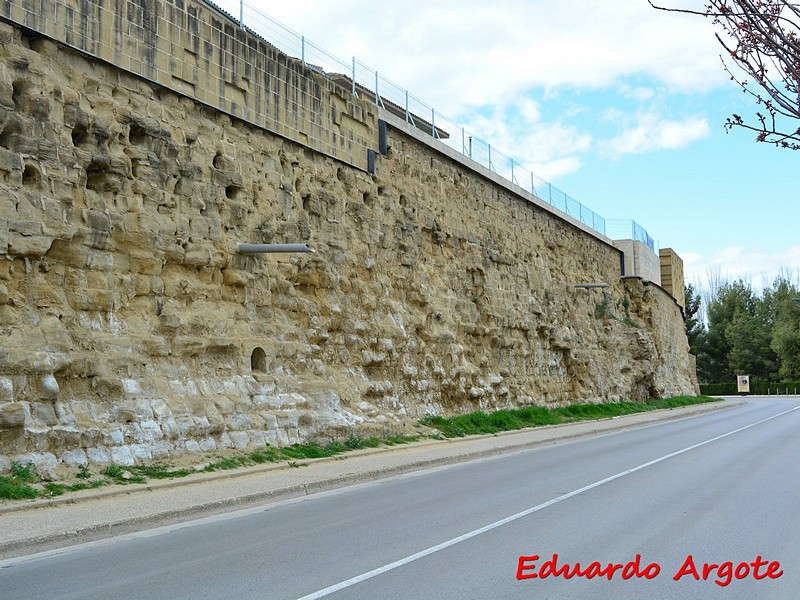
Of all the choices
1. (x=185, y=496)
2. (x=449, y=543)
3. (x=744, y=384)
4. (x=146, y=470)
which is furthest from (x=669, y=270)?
(x=449, y=543)

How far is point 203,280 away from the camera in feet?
44.4

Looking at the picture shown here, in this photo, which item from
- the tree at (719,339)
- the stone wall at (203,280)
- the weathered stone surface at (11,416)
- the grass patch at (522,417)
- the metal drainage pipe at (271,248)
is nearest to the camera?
the weathered stone surface at (11,416)

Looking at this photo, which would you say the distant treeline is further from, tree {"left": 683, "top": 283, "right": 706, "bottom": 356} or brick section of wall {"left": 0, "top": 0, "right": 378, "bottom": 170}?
brick section of wall {"left": 0, "top": 0, "right": 378, "bottom": 170}

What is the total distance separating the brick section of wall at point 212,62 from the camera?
1171 cm

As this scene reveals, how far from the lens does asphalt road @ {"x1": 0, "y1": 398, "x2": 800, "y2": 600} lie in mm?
5992

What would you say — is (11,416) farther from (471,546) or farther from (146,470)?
(471,546)

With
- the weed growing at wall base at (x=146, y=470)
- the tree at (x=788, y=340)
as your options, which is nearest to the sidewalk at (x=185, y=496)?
the weed growing at wall base at (x=146, y=470)

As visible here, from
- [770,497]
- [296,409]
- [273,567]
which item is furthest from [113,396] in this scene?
[770,497]

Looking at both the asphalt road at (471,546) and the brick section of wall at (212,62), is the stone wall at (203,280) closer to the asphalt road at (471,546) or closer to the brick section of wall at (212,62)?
the brick section of wall at (212,62)

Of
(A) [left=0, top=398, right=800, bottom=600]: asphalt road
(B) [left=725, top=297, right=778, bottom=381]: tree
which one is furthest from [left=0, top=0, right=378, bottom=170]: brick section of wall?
(B) [left=725, top=297, right=778, bottom=381]: tree

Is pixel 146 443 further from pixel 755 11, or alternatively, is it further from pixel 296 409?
pixel 755 11

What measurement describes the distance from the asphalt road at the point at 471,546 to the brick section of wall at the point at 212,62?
7.44 meters

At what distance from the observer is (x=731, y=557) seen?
6855 millimetres

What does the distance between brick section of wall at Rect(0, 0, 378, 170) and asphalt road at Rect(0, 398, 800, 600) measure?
7443 millimetres
